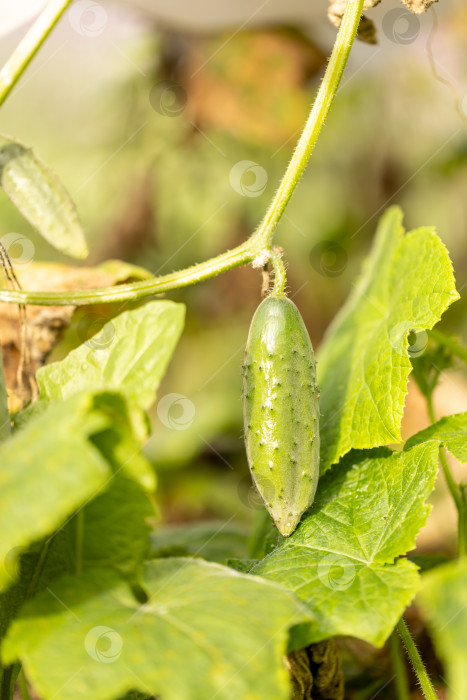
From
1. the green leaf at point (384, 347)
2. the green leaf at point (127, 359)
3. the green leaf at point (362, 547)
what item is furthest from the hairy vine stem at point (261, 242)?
the green leaf at point (362, 547)

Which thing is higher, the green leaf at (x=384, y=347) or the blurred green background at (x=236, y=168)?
the blurred green background at (x=236, y=168)

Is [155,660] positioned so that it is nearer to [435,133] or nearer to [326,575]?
[326,575]

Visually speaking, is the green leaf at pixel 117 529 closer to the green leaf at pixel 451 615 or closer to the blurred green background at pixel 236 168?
the green leaf at pixel 451 615

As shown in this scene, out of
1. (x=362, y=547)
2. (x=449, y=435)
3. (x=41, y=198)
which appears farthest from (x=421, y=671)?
(x=41, y=198)

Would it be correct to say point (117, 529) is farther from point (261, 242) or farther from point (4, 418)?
point (261, 242)

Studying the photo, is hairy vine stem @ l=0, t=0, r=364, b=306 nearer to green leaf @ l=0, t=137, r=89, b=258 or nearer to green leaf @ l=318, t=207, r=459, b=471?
green leaf @ l=0, t=137, r=89, b=258

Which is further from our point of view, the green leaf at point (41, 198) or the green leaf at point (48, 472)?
the green leaf at point (41, 198)
